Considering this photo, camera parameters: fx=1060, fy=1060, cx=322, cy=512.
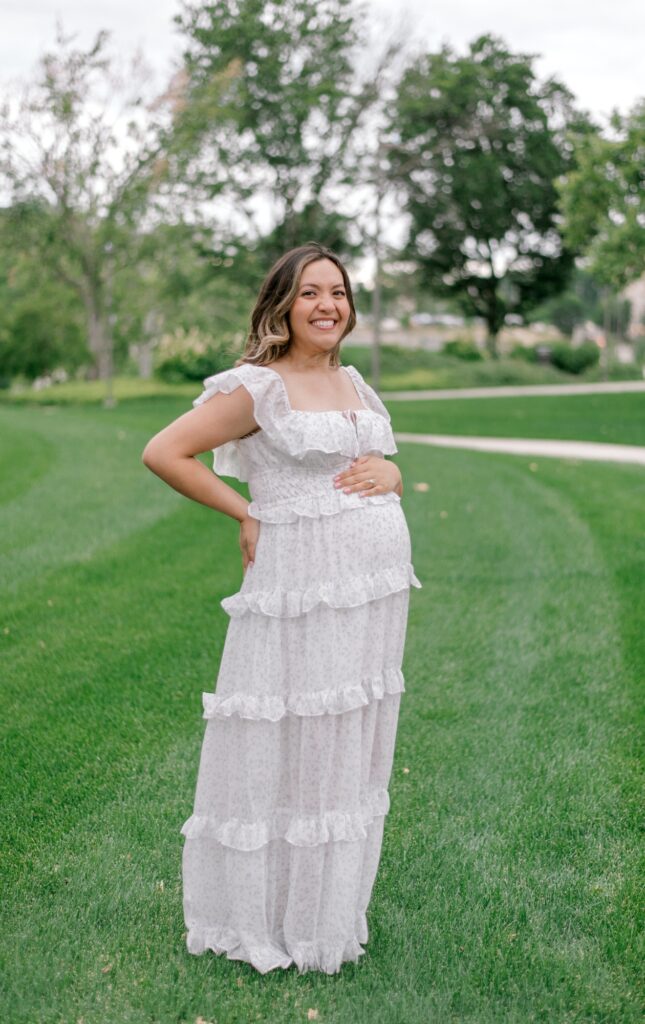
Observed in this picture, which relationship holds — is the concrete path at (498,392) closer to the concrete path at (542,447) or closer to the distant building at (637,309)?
the concrete path at (542,447)

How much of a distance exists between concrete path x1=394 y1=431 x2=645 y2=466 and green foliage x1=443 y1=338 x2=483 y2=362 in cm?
2808

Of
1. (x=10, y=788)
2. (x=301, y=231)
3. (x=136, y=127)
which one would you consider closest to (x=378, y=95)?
(x=301, y=231)

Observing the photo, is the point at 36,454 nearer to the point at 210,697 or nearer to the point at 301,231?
the point at 210,697

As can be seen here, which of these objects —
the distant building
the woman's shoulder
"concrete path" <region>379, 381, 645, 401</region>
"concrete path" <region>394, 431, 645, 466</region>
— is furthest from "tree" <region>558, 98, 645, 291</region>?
the distant building

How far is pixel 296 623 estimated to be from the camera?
8.99 feet

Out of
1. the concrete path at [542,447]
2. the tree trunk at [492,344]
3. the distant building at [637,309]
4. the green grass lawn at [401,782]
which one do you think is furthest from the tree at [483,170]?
the distant building at [637,309]

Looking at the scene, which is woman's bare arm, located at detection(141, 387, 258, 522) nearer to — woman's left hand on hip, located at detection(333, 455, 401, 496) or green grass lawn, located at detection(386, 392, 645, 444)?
woman's left hand on hip, located at detection(333, 455, 401, 496)

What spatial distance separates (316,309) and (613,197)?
66.6 feet

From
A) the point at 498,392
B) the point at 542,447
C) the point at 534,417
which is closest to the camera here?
the point at 542,447

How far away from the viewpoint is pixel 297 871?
2.83 m

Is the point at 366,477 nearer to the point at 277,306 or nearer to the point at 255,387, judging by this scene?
the point at 255,387

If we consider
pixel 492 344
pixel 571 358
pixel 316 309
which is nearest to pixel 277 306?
pixel 316 309

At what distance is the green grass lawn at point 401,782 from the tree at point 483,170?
1139 inches

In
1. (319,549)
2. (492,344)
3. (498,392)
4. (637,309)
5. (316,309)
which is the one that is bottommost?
(498,392)
